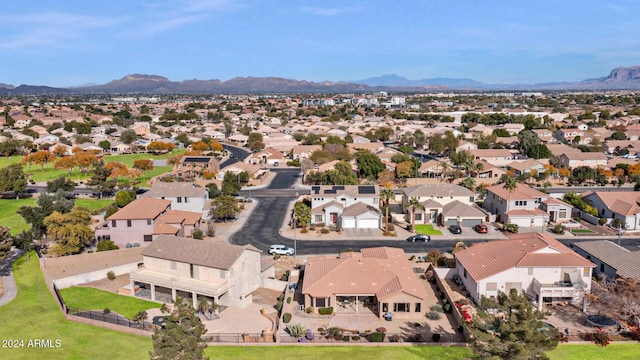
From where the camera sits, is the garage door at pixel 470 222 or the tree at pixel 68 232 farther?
the garage door at pixel 470 222

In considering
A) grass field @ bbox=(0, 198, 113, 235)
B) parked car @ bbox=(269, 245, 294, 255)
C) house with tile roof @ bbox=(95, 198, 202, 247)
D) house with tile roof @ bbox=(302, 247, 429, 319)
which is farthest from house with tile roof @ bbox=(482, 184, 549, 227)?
grass field @ bbox=(0, 198, 113, 235)

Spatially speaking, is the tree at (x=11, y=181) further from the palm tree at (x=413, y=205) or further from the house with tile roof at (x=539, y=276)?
the house with tile roof at (x=539, y=276)

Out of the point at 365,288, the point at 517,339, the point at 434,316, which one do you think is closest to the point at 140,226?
the point at 365,288

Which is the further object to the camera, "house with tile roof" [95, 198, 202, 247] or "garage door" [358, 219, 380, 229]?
"garage door" [358, 219, 380, 229]

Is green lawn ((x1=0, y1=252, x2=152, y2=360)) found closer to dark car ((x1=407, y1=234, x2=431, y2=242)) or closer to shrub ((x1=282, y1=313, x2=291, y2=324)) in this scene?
shrub ((x1=282, y1=313, x2=291, y2=324))

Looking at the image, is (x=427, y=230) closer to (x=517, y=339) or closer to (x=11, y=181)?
(x=517, y=339)

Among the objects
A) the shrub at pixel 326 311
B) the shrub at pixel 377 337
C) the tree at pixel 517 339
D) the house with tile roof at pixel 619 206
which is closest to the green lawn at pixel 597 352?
the tree at pixel 517 339
